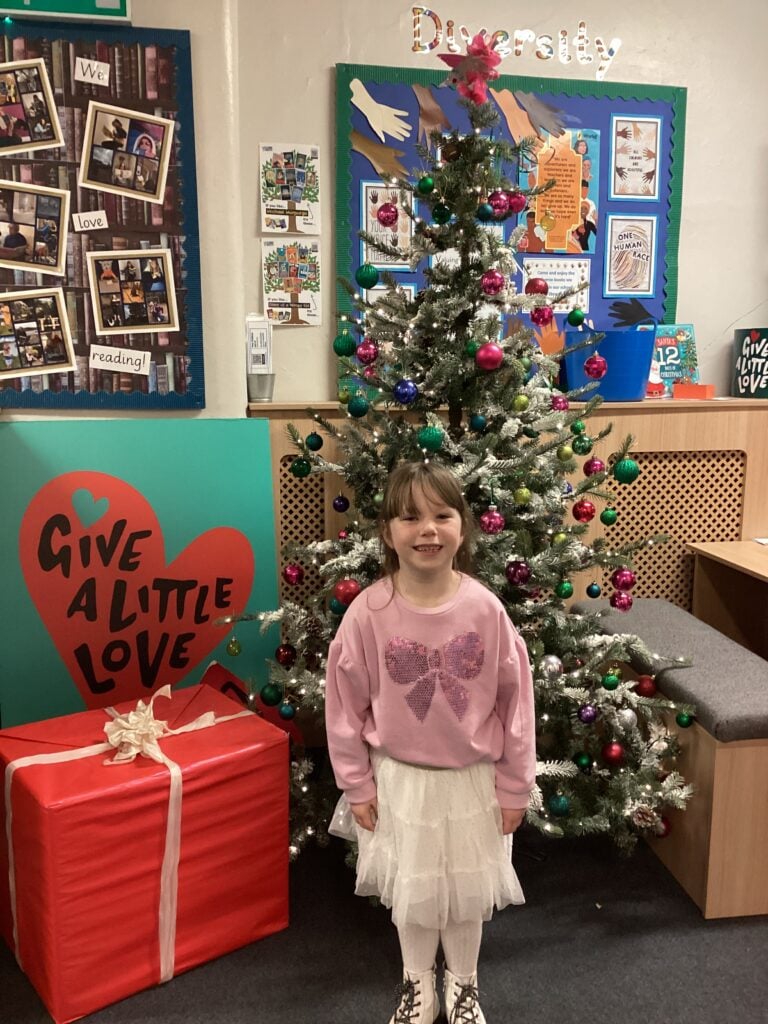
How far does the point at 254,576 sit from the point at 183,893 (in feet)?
2.93

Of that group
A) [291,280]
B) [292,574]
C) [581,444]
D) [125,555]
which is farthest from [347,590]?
[291,280]

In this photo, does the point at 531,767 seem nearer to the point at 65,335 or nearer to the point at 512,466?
the point at 512,466

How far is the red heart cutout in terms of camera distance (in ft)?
7.41

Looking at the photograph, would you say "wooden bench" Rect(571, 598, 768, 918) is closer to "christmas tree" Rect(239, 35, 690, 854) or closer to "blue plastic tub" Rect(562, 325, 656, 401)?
"christmas tree" Rect(239, 35, 690, 854)

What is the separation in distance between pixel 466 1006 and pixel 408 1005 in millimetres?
113

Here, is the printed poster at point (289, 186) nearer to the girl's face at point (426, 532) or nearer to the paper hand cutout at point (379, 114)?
the paper hand cutout at point (379, 114)

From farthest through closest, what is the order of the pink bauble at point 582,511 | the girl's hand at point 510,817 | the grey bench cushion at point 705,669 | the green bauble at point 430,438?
the pink bauble at point 582,511
the grey bench cushion at point 705,669
the green bauble at point 430,438
the girl's hand at point 510,817

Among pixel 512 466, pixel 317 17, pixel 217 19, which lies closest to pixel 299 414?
pixel 512 466

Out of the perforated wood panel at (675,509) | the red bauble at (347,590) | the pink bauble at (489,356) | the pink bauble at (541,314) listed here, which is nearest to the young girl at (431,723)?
the red bauble at (347,590)

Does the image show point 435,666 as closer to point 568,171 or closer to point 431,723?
point 431,723

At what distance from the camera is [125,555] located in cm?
231

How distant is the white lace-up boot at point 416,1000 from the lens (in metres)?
1.64

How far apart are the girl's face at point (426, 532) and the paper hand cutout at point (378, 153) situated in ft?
5.21

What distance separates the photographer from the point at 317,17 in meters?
2.58
